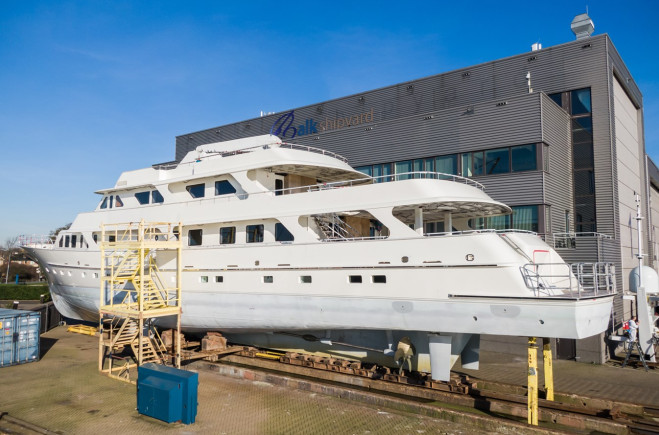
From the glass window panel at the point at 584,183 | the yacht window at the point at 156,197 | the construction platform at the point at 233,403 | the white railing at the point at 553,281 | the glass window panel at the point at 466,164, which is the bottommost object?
the construction platform at the point at 233,403

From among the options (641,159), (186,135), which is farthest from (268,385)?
(186,135)

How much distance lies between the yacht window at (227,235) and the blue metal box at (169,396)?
215 inches

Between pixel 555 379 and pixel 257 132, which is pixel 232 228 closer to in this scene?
pixel 555 379

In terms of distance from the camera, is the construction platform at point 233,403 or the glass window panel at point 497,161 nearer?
the construction platform at point 233,403

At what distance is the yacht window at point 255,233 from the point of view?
1358 centimetres

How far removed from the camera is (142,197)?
1709 centimetres

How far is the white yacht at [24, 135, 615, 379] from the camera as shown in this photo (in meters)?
9.72

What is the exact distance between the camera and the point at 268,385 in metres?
11.4

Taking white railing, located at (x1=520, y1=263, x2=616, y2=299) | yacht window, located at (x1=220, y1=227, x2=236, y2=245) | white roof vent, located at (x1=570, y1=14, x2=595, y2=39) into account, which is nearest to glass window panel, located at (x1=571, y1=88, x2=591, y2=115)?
white roof vent, located at (x1=570, y1=14, x2=595, y2=39)

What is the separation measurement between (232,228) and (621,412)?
1117 cm

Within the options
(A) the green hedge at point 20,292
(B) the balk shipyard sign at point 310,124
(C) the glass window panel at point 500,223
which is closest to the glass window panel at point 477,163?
(C) the glass window panel at point 500,223

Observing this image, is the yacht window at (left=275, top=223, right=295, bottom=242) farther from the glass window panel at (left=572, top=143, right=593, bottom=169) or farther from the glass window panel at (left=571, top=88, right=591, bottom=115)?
the glass window panel at (left=571, top=88, right=591, bottom=115)

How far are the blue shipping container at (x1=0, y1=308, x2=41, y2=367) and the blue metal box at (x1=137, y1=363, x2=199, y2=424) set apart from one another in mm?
6451

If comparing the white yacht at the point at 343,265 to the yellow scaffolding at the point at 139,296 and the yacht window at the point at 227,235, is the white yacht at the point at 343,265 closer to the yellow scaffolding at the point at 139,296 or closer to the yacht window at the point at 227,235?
the yacht window at the point at 227,235
